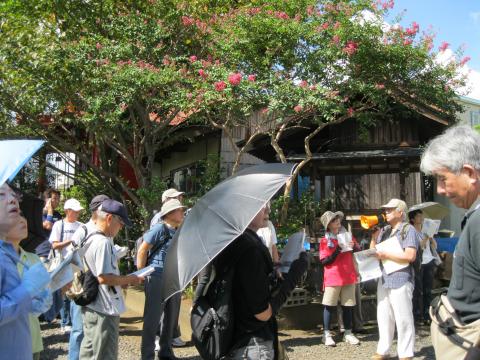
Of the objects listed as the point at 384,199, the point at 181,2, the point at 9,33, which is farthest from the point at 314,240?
the point at 9,33

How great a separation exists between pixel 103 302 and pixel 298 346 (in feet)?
12.1

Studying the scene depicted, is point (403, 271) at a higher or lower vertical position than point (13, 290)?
lower

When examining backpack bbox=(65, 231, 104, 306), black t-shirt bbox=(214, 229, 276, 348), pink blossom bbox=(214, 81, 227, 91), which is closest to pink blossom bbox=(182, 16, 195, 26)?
pink blossom bbox=(214, 81, 227, 91)

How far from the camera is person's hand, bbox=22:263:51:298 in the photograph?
2.48 metres

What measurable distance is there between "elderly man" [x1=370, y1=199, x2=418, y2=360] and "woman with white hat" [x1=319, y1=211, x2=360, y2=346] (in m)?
1.23

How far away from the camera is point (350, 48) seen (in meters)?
8.98

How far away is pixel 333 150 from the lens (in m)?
12.8

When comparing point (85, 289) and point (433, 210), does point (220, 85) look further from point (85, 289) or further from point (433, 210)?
point (85, 289)

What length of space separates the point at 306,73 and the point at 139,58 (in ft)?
11.5

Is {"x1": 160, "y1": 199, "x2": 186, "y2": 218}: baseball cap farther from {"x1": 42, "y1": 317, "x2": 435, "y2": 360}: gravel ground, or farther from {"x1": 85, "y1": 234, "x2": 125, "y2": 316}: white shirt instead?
{"x1": 42, "y1": 317, "x2": 435, "y2": 360}: gravel ground

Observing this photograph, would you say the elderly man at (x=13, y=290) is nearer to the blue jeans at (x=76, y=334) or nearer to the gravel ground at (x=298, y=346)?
the blue jeans at (x=76, y=334)


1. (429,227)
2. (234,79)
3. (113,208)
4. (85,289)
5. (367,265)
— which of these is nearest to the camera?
(85,289)

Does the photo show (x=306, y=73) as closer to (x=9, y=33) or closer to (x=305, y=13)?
(x=305, y=13)

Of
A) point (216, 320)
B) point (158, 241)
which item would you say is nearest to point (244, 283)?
point (216, 320)
